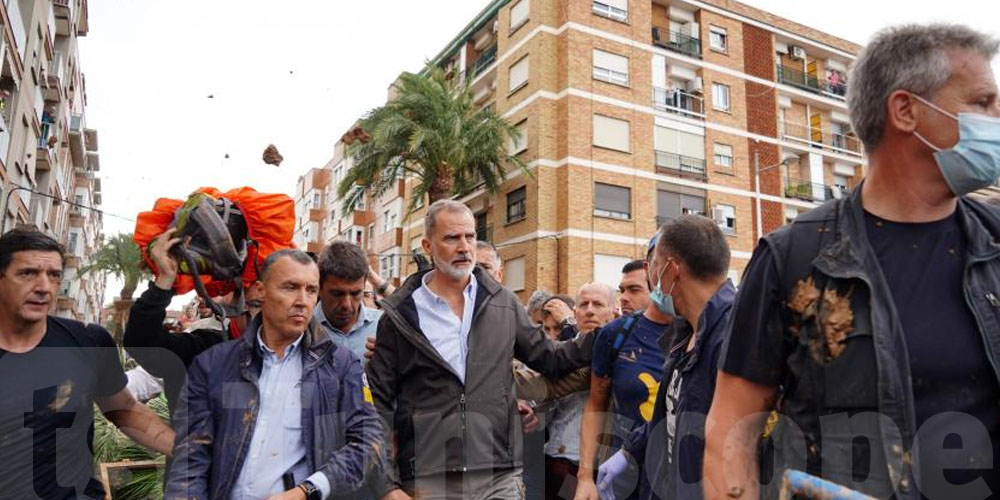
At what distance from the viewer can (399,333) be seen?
12.4 feet

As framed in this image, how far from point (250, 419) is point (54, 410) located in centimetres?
93

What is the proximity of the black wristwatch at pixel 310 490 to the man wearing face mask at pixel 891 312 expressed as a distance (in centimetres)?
173

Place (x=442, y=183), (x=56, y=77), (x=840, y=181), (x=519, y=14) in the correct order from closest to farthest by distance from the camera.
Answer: (x=442, y=183) < (x=56, y=77) < (x=519, y=14) < (x=840, y=181)

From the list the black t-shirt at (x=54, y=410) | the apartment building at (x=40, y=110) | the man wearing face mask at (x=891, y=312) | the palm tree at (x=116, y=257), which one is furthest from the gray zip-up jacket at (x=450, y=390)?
the palm tree at (x=116, y=257)

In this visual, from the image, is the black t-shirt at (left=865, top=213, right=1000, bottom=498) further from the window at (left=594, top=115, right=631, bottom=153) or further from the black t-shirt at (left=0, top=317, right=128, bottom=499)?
the window at (left=594, top=115, right=631, bottom=153)

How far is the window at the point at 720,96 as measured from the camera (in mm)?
28703

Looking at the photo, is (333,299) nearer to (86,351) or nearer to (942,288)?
Result: (86,351)

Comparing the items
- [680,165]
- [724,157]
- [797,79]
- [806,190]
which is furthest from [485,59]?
[806,190]

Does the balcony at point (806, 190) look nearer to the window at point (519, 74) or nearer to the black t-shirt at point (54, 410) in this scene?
the window at point (519, 74)

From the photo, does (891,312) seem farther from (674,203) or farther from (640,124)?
(674,203)

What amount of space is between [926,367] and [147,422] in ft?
11.3

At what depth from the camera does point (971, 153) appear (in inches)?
69.4

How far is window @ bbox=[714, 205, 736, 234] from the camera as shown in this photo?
27267 millimetres

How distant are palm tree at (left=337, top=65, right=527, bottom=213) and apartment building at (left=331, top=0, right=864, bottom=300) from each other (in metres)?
2.02
